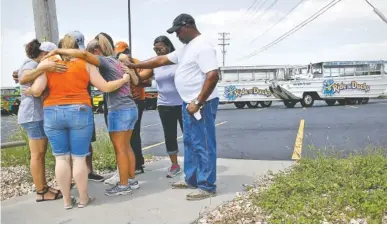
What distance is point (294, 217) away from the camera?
9.66 ft

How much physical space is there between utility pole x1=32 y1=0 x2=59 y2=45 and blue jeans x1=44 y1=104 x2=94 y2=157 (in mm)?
1938

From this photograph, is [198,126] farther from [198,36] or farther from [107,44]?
[107,44]

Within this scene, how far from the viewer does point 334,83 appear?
21.3m

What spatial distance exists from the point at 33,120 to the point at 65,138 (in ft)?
1.67

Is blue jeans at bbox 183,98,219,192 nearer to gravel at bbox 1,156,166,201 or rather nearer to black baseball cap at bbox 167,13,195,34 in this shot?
black baseball cap at bbox 167,13,195,34

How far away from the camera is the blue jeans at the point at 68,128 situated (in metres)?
3.37

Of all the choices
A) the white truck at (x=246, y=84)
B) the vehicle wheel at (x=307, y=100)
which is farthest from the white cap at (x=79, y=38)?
the vehicle wheel at (x=307, y=100)

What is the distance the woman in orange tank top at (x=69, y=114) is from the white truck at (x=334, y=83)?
18341 mm

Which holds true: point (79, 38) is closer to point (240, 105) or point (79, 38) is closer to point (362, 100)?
point (240, 105)

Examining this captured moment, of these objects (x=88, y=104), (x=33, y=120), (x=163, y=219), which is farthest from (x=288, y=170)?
(x=33, y=120)

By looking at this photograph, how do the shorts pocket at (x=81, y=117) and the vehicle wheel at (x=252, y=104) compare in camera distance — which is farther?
the vehicle wheel at (x=252, y=104)

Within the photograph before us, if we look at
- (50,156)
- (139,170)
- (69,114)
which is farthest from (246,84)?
(69,114)

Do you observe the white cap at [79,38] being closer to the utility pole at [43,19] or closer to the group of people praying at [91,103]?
the group of people praying at [91,103]

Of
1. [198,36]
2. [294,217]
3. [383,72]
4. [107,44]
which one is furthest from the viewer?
[383,72]
